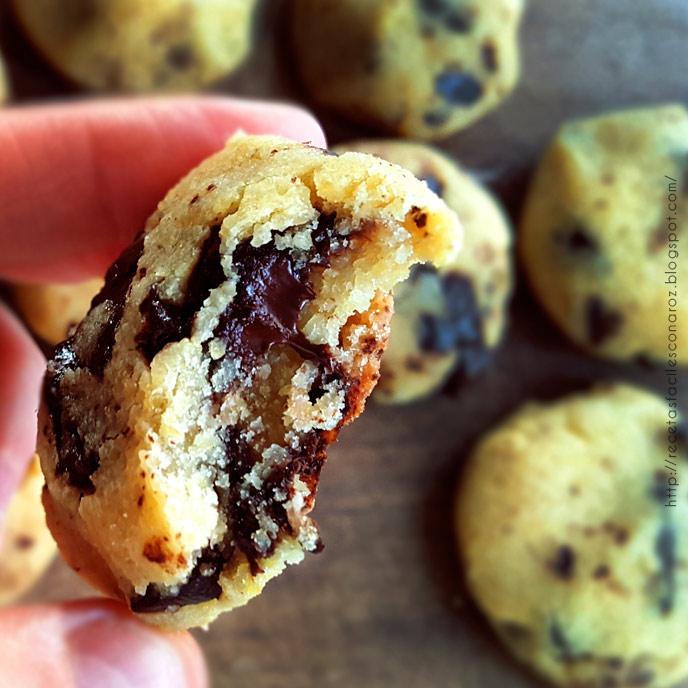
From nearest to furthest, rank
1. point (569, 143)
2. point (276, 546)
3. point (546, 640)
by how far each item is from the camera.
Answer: point (276, 546) → point (546, 640) → point (569, 143)

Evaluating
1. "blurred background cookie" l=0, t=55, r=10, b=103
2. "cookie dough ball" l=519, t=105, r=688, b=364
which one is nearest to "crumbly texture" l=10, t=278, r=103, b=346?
"blurred background cookie" l=0, t=55, r=10, b=103

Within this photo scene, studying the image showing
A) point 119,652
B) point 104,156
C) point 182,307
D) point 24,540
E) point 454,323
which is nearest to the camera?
point 182,307

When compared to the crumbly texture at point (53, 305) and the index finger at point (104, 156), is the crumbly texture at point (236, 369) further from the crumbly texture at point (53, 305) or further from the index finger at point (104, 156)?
the crumbly texture at point (53, 305)

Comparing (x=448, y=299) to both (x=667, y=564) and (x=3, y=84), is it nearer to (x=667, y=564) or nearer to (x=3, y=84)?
(x=667, y=564)

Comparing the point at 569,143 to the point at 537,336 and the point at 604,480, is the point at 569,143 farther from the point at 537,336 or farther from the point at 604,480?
the point at 604,480

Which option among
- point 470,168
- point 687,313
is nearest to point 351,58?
point 470,168

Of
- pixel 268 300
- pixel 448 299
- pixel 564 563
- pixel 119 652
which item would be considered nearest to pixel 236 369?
pixel 268 300
